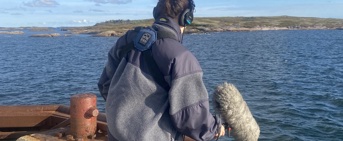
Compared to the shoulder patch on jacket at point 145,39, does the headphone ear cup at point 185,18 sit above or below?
above

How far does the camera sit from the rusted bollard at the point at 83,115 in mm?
6012

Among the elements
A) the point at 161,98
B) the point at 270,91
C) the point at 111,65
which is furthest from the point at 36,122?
the point at 270,91

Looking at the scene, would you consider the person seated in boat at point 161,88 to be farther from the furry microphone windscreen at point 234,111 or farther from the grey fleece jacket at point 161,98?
the furry microphone windscreen at point 234,111

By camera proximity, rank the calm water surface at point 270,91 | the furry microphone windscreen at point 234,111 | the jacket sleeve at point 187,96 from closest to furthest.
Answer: the jacket sleeve at point 187,96 → the furry microphone windscreen at point 234,111 → the calm water surface at point 270,91

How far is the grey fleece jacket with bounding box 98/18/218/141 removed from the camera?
9.81 feet

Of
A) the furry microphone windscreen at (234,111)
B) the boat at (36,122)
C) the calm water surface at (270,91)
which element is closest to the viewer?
the furry microphone windscreen at (234,111)

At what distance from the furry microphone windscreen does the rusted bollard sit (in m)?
2.98

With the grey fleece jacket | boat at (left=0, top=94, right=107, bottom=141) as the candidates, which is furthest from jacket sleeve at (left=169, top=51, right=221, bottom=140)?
boat at (left=0, top=94, right=107, bottom=141)

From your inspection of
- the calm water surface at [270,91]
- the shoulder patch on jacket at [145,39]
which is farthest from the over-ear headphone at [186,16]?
the calm water surface at [270,91]

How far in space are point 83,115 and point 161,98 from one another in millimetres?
3236

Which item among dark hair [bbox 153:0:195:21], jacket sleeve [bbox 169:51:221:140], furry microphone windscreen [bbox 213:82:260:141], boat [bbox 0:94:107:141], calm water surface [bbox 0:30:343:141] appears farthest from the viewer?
calm water surface [bbox 0:30:343:141]

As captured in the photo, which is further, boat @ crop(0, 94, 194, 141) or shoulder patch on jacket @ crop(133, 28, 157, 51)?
boat @ crop(0, 94, 194, 141)

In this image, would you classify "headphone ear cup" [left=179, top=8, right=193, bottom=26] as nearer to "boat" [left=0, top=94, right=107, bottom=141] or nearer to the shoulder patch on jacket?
the shoulder patch on jacket

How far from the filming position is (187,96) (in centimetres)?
300
